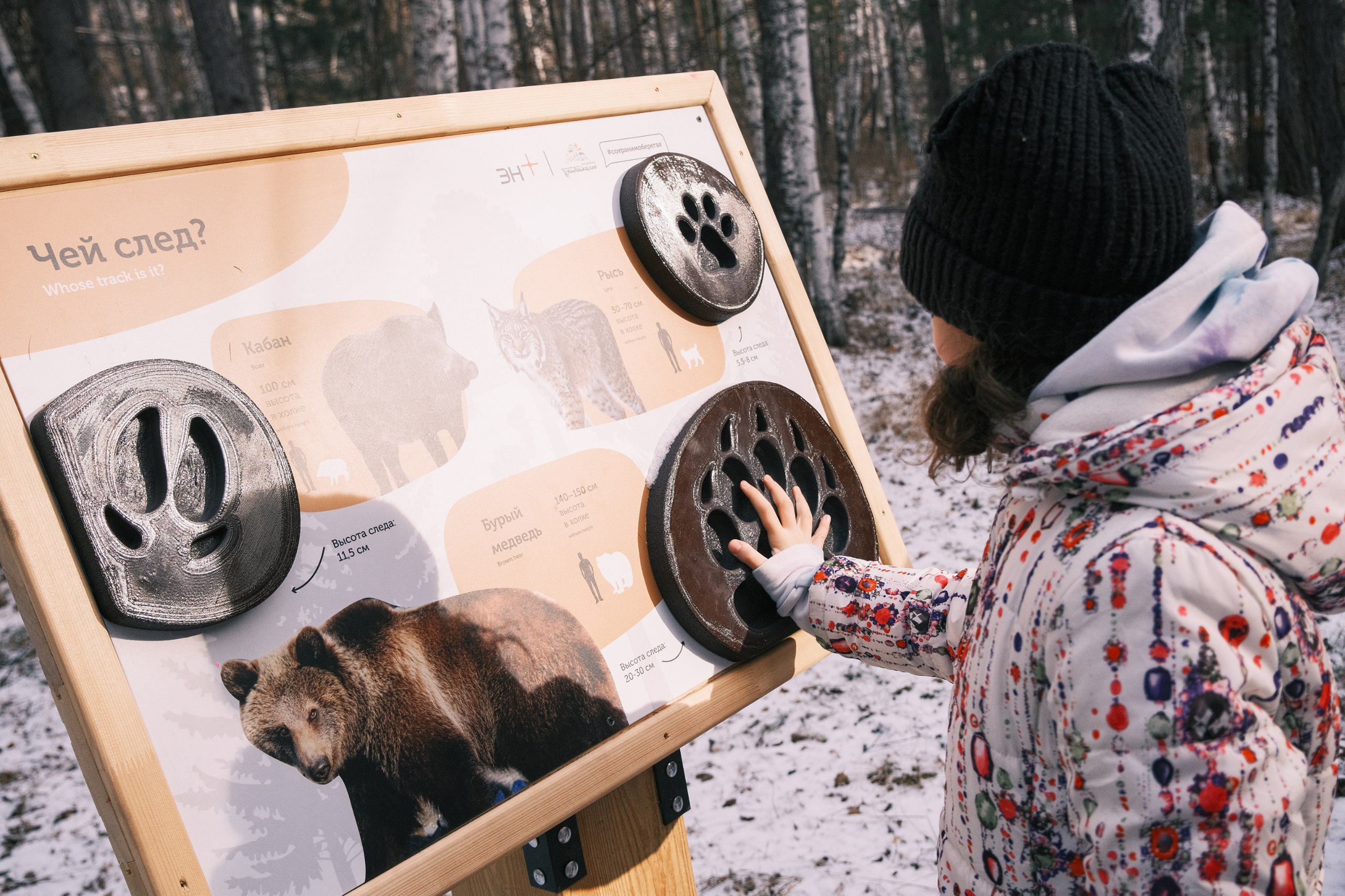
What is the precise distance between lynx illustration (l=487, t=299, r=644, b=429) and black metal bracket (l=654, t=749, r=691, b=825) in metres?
0.63

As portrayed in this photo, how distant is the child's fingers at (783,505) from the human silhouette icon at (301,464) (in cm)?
81

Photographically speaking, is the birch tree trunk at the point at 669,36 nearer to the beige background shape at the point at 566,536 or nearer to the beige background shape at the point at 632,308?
the beige background shape at the point at 632,308

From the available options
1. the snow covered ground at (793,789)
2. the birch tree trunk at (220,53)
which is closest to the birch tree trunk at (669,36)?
the birch tree trunk at (220,53)

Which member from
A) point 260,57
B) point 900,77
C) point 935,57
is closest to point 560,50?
point 935,57

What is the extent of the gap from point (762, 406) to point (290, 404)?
2.87 feet

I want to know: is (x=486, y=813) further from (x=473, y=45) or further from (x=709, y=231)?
(x=473, y=45)

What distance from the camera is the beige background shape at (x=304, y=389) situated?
1282mm

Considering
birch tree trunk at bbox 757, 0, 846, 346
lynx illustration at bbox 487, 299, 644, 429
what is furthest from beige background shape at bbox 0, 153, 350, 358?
birch tree trunk at bbox 757, 0, 846, 346

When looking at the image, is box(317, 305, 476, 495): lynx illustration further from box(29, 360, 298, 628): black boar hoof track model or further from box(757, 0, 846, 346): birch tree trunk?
box(757, 0, 846, 346): birch tree trunk

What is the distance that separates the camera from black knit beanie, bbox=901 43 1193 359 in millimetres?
1039

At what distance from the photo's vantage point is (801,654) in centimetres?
173

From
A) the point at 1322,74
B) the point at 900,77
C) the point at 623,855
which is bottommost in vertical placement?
the point at 623,855

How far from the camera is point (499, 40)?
5.50 meters

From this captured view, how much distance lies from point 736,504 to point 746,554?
3.9 inches
